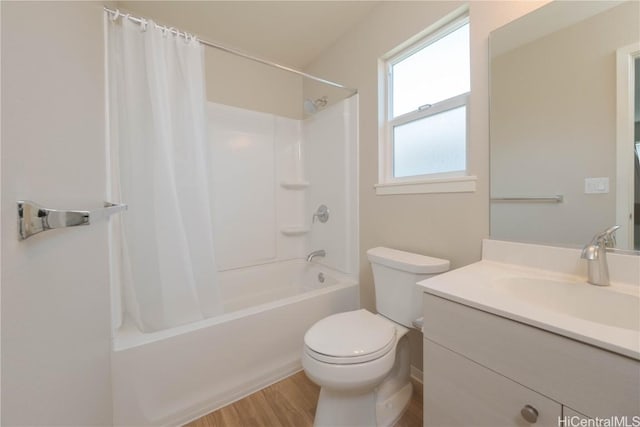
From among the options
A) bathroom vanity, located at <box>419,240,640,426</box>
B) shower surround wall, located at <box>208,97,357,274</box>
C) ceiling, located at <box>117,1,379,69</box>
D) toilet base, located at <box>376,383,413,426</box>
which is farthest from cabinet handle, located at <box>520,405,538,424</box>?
ceiling, located at <box>117,1,379,69</box>

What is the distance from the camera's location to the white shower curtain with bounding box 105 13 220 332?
1.19 m

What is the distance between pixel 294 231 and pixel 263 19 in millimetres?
1682

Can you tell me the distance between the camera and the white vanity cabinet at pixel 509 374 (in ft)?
1.72

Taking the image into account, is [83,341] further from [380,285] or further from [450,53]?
[450,53]

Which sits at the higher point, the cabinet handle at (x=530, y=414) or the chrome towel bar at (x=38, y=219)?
the chrome towel bar at (x=38, y=219)

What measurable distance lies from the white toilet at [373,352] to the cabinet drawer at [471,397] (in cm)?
23

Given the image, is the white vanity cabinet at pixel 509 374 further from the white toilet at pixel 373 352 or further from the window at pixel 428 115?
the window at pixel 428 115

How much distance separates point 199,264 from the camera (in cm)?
137

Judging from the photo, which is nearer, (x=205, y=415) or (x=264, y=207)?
(x=205, y=415)

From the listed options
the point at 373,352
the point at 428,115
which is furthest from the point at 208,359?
the point at 428,115

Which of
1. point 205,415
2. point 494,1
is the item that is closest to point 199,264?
point 205,415

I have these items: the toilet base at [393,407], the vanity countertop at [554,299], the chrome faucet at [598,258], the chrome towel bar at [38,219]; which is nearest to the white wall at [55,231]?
the chrome towel bar at [38,219]

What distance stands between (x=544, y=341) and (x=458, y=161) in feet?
3.20

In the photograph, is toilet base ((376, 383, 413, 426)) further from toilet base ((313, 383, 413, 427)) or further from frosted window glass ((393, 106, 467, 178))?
frosted window glass ((393, 106, 467, 178))
